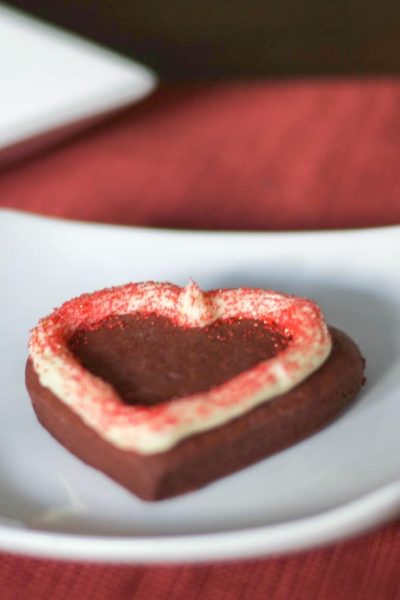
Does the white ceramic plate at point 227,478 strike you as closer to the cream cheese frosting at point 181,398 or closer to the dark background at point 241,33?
the cream cheese frosting at point 181,398

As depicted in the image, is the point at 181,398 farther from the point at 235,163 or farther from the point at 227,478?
the point at 235,163

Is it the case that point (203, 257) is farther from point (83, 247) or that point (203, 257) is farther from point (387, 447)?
point (387, 447)

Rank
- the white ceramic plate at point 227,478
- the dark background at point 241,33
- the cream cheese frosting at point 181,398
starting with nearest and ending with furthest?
the white ceramic plate at point 227,478
the cream cheese frosting at point 181,398
the dark background at point 241,33

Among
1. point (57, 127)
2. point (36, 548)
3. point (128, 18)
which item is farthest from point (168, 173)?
point (128, 18)

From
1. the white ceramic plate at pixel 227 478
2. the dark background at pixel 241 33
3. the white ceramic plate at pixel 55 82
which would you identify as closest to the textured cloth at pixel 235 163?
the white ceramic plate at pixel 55 82

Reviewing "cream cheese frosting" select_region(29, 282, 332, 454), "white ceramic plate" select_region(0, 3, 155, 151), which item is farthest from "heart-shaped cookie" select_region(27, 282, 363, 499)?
"white ceramic plate" select_region(0, 3, 155, 151)

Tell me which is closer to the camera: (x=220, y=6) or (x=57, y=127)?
(x=57, y=127)
